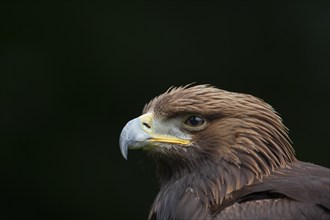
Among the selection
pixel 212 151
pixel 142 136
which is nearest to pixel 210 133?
pixel 212 151

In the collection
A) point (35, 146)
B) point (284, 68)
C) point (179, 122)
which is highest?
point (179, 122)

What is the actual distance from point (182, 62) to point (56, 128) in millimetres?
1410

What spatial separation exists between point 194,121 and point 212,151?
0.21 meters

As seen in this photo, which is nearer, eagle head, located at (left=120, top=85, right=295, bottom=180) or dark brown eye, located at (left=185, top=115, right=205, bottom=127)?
eagle head, located at (left=120, top=85, right=295, bottom=180)

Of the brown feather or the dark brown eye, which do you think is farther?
the dark brown eye

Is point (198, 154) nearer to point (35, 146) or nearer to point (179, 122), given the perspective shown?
point (179, 122)

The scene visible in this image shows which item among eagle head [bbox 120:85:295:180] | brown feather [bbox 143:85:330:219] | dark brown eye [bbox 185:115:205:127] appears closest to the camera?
brown feather [bbox 143:85:330:219]

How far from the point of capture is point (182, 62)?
892cm

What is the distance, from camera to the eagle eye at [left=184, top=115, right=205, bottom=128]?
5.01 m

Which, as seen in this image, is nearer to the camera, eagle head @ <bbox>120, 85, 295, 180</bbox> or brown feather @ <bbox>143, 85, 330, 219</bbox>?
brown feather @ <bbox>143, 85, 330, 219</bbox>

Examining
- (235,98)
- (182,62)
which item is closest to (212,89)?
(235,98)

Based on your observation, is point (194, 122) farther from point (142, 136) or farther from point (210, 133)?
point (142, 136)

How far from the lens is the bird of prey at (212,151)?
4809mm

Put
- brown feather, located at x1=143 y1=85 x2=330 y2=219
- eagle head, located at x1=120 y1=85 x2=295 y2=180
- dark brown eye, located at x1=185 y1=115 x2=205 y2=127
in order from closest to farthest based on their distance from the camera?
brown feather, located at x1=143 y1=85 x2=330 y2=219 < eagle head, located at x1=120 y1=85 x2=295 y2=180 < dark brown eye, located at x1=185 y1=115 x2=205 y2=127
